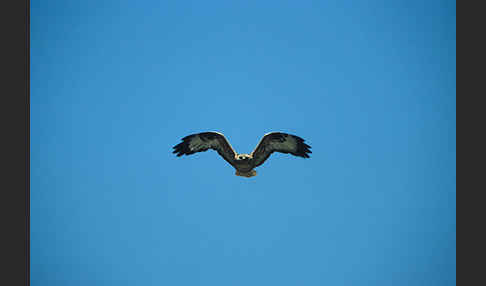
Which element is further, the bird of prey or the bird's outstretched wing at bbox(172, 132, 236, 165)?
the bird's outstretched wing at bbox(172, 132, 236, 165)

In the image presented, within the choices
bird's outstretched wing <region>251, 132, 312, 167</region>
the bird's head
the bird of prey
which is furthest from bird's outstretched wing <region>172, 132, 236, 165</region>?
bird's outstretched wing <region>251, 132, 312, 167</region>

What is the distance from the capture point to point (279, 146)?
11609 millimetres

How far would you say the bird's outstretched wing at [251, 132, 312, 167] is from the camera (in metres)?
11.3

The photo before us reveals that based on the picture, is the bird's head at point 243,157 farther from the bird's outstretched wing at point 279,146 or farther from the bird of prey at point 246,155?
the bird's outstretched wing at point 279,146

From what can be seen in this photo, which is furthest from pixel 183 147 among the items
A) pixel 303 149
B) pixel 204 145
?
pixel 303 149

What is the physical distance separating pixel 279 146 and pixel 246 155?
3.34 ft

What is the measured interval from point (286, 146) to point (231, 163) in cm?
146

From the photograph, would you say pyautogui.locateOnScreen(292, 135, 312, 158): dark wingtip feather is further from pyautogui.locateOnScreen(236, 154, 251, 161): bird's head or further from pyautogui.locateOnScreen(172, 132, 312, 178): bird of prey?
pyautogui.locateOnScreen(236, 154, 251, 161): bird's head

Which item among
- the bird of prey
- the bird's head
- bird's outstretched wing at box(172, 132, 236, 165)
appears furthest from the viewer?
bird's outstretched wing at box(172, 132, 236, 165)

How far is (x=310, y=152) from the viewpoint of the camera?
1152 cm

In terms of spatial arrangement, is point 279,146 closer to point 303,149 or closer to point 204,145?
point 303,149

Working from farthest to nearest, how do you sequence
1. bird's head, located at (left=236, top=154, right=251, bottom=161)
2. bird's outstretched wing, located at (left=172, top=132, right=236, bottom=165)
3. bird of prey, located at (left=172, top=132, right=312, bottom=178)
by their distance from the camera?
bird's outstretched wing, located at (left=172, top=132, right=236, bottom=165) < bird of prey, located at (left=172, top=132, right=312, bottom=178) < bird's head, located at (left=236, top=154, right=251, bottom=161)

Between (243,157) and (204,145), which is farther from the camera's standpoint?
(204,145)

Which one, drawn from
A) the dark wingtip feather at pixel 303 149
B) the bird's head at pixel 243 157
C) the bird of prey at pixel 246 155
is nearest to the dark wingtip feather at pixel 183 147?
the bird of prey at pixel 246 155
